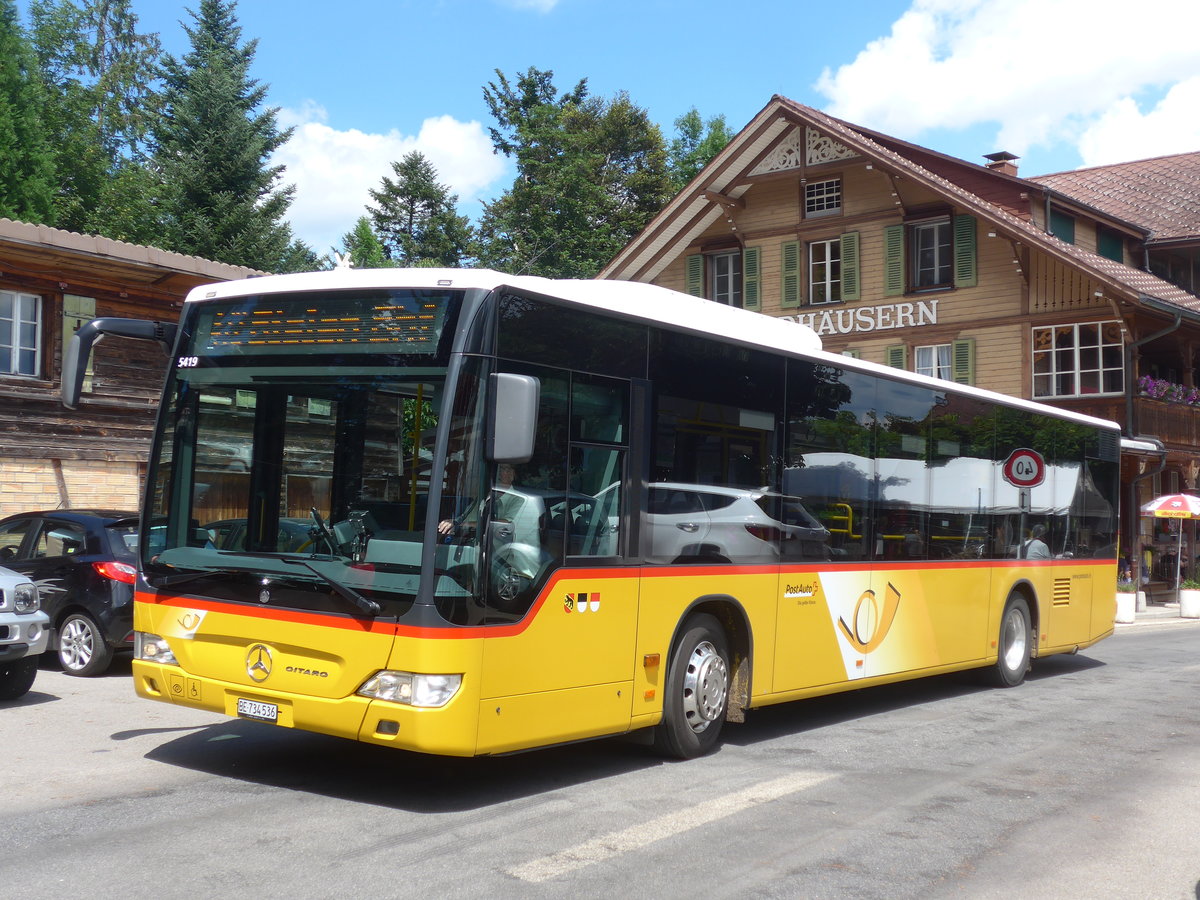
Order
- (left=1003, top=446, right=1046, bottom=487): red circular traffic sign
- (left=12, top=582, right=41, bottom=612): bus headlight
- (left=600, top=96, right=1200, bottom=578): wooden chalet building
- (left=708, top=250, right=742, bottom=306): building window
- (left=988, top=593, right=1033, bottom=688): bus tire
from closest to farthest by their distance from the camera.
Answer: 1. (left=12, top=582, right=41, bottom=612): bus headlight
2. (left=1003, top=446, right=1046, bottom=487): red circular traffic sign
3. (left=988, top=593, right=1033, bottom=688): bus tire
4. (left=600, top=96, right=1200, bottom=578): wooden chalet building
5. (left=708, top=250, right=742, bottom=306): building window

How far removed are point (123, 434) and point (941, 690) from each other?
13398mm

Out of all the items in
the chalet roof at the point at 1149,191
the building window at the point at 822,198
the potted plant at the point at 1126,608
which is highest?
the chalet roof at the point at 1149,191

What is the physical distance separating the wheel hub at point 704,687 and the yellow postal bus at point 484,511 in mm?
24

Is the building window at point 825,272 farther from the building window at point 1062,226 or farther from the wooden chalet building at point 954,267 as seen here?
the building window at point 1062,226

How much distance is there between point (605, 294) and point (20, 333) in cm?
1341

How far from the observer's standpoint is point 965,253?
3142 cm

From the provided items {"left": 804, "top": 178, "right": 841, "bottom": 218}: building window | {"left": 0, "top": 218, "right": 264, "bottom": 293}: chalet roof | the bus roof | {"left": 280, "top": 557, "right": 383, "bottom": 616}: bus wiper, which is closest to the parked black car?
the bus roof

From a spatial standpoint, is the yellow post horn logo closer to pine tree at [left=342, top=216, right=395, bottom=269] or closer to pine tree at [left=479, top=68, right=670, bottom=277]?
pine tree at [left=479, top=68, right=670, bottom=277]

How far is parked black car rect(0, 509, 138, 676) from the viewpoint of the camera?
11.4 metres

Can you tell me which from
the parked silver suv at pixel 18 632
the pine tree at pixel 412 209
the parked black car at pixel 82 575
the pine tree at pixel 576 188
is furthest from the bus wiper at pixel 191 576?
the pine tree at pixel 412 209

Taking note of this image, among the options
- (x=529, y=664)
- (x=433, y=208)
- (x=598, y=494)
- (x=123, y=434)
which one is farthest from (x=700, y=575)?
(x=433, y=208)

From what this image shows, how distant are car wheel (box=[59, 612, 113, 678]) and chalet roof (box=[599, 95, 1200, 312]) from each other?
913 inches

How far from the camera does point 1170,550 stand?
33719 mm

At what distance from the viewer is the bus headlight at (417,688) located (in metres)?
6.41
